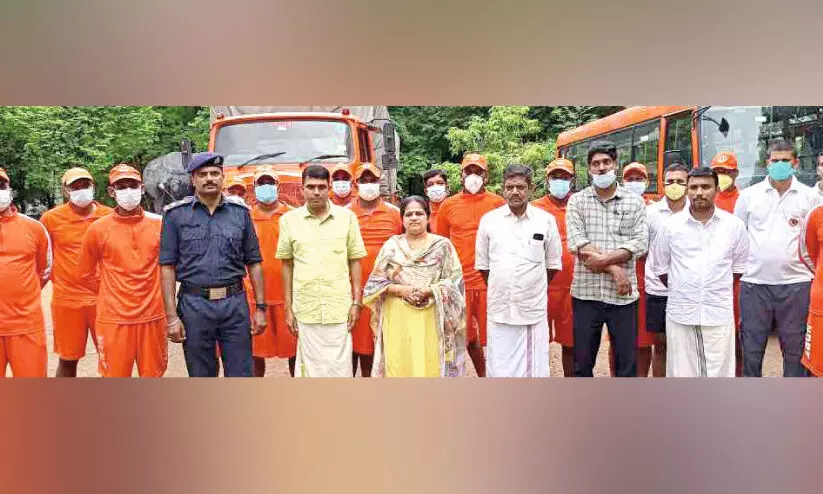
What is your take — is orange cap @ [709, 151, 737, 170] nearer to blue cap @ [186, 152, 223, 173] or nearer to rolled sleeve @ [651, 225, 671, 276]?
rolled sleeve @ [651, 225, 671, 276]

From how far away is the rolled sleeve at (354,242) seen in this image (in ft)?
12.1

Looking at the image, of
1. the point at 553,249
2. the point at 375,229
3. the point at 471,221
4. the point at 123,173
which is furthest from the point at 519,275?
the point at 123,173

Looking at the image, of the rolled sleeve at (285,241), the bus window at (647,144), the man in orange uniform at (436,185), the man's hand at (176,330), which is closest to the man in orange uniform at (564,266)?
the man in orange uniform at (436,185)

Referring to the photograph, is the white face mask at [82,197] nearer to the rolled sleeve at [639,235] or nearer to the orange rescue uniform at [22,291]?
Result: the orange rescue uniform at [22,291]

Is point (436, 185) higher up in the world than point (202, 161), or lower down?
lower down

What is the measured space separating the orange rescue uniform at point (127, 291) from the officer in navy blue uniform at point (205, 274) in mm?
248

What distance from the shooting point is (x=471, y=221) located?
13.2 feet

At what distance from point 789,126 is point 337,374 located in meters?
3.04

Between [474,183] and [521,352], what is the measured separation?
104 centimetres

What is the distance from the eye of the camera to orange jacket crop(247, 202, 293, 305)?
13.2ft

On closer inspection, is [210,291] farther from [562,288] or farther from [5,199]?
[562,288]

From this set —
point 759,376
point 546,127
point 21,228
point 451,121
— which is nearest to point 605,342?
point 759,376

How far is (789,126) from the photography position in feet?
13.2

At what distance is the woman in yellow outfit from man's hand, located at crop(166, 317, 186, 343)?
3.12ft
